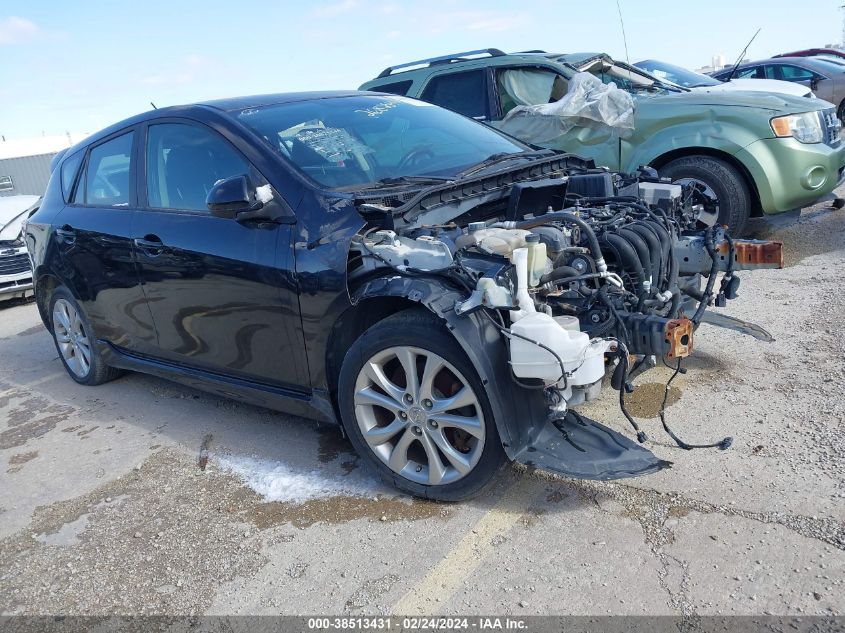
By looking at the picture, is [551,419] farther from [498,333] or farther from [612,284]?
[612,284]

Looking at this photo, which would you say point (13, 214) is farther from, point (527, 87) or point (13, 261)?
point (527, 87)

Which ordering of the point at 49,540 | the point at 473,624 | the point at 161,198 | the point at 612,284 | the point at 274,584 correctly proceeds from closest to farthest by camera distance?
the point at 473,624 → the point at 274,584 → the point at 612,284 → the point at 49,540 → the point at 161,198

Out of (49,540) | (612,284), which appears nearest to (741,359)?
(612,284)

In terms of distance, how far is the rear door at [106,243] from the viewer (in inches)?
169

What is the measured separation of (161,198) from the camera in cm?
407

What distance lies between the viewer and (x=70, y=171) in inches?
202

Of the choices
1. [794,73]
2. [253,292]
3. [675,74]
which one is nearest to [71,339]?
[253,292]

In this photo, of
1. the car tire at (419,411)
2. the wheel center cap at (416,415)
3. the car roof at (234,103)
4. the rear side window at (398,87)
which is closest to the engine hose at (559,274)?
the car tire at (419,411)

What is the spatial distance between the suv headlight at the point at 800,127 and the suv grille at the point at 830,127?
0.57 ft

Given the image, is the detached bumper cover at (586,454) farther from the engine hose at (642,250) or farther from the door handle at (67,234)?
the door handle at (67,234)

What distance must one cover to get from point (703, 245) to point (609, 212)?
1.62 feet

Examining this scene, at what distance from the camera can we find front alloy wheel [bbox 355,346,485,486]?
9.60 ft

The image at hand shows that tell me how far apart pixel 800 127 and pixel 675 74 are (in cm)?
293

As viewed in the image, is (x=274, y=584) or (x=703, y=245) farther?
(x=703, y=245)
